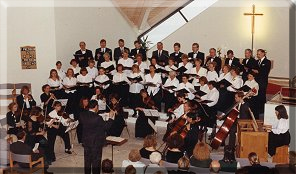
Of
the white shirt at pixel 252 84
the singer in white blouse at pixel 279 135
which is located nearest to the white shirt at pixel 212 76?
the white shirt at pixel 252 84

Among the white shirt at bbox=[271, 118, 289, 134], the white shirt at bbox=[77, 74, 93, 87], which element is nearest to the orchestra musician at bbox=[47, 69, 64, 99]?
the white shirt at bbox=[77, 74, 93, 87]

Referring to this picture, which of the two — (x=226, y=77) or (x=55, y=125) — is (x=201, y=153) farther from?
(x=226, y=77)

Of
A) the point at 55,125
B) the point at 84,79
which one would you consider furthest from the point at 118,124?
A: the point at 84,79

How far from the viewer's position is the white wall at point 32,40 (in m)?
13.0

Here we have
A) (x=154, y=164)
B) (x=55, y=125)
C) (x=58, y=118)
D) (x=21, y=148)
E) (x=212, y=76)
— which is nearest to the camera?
(x=154, y=164)

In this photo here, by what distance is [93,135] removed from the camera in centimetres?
848

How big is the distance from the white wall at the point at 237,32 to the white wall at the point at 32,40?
13.5 feet

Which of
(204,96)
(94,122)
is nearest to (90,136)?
(94,122)

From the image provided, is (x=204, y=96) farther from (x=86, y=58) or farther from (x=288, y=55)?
(x=288, y=55)

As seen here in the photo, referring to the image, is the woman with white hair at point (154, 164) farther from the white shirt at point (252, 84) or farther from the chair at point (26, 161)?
the white shirt at point (252, 84)

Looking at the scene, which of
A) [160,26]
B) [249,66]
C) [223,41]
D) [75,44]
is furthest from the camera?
[160,26]

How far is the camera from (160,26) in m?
16.6

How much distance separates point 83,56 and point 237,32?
4.74 metres

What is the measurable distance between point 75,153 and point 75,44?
184 inches
